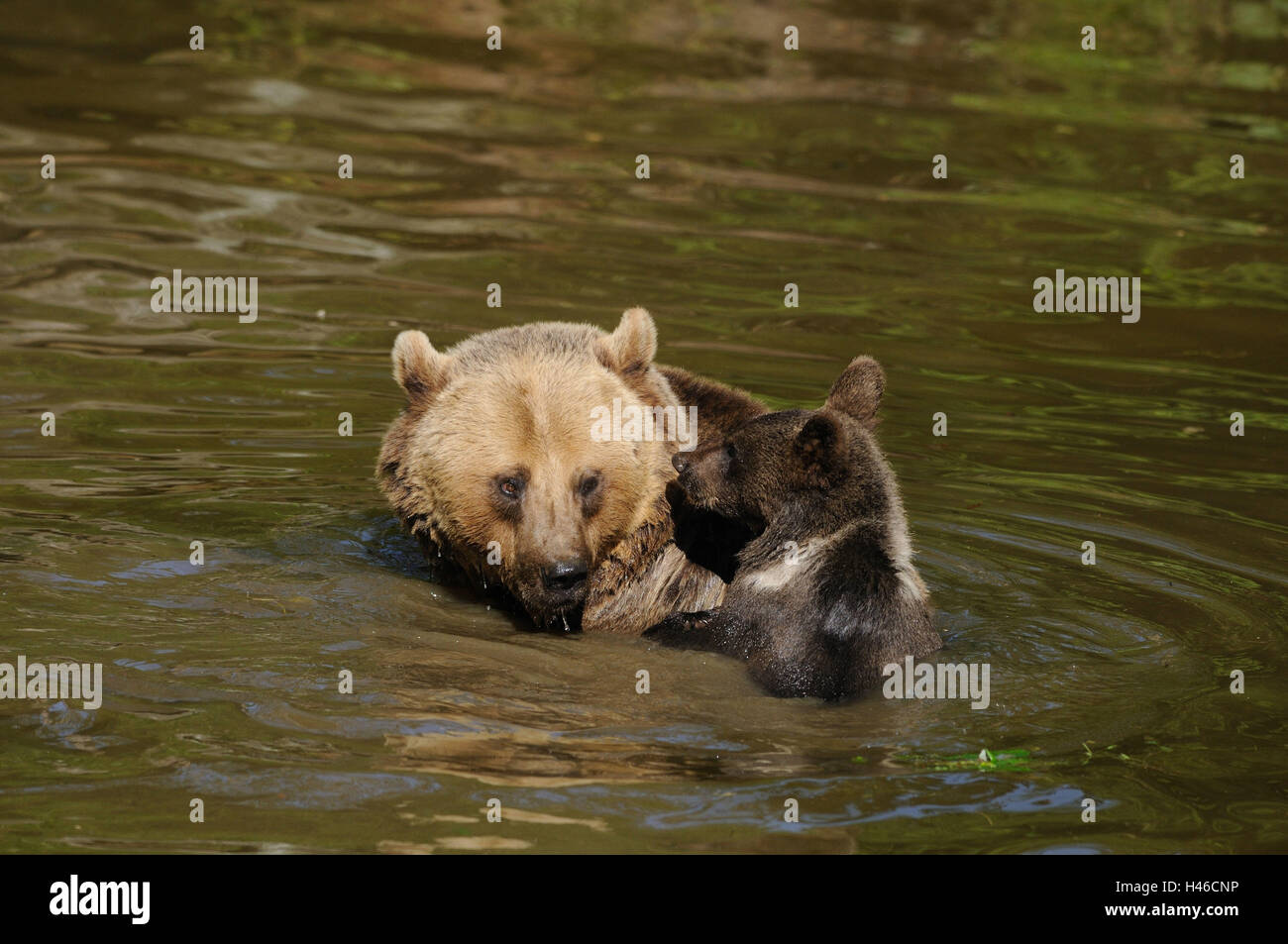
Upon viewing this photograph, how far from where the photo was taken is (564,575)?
25.3 ft

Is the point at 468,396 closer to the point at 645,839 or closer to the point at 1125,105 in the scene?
the point at 645,839

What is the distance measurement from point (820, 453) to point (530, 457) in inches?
56.5

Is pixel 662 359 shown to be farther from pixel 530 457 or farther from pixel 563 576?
pixel 563 576

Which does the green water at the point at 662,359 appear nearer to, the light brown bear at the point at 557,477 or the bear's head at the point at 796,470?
the light brown bear at the point at 557,477

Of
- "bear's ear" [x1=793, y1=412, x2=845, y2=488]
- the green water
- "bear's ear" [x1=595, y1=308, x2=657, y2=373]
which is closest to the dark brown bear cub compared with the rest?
"bear's ear" [x1=793, y1=412, x2=845, y2=488]

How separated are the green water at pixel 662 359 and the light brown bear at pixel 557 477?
1.29 feet

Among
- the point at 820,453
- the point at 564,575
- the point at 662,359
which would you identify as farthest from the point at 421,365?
the point at 662,359

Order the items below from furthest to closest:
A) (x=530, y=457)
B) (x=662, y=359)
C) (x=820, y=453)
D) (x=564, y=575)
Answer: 1. (x=662, y=359)
2. (x=530, y=457)
3. (x=820, y=453)
4. (x=564, y=575)

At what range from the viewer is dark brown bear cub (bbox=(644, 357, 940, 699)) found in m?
7.49

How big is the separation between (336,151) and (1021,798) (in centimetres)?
1390

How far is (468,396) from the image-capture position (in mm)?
8242

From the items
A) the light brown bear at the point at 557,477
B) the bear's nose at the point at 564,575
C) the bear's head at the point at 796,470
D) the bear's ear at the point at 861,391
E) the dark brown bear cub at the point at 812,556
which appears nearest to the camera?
the dark brown bear cub at the point at 812,556

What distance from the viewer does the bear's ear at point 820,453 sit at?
7.78 meters

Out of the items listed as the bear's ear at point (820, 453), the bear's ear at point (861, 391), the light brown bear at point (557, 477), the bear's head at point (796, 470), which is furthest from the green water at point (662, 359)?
the bear's ear at point (861, 391)
